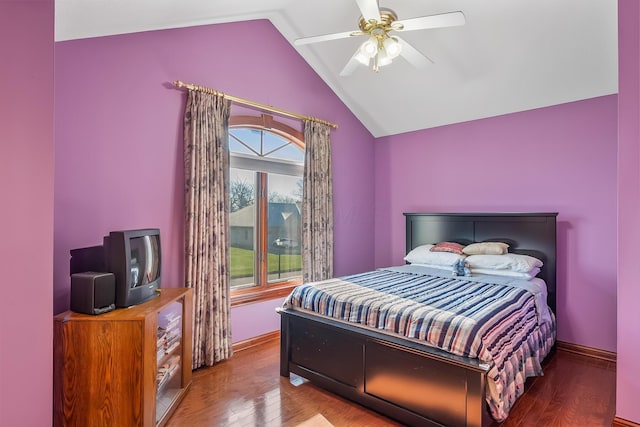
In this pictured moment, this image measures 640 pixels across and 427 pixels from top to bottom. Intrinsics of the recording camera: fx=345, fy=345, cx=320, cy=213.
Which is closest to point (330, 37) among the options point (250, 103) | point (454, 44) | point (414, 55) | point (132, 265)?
point (414, 55)

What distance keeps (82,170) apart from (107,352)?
1.31 meters

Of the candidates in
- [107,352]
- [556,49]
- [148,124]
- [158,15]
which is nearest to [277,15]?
[158,15]

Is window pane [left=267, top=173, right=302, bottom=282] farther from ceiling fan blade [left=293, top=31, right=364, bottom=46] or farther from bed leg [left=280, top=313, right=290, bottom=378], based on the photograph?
ceiling fan blade [left=293, top=31, right=364, bottom=46]

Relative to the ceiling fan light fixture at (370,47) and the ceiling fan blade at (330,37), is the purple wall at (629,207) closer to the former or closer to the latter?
the ceiling fan light fixture at (370,47)

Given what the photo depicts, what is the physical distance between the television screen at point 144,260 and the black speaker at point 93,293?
0.45 ft

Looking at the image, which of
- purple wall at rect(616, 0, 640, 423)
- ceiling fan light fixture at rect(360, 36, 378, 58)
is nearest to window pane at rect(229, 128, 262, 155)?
ceiling fan light fixture at rect(360, 36, 378, 58)

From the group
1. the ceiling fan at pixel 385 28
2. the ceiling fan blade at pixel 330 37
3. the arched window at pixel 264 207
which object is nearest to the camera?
the ceiling fan at pixel 385 28

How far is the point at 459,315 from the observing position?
7.08 ft

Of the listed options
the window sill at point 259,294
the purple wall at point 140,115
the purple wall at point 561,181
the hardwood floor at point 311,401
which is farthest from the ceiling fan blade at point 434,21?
the window sill at point 259,294

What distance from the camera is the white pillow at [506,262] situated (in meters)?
3.34

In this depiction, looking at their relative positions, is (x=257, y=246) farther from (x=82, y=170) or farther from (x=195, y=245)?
(x=82, y=170)

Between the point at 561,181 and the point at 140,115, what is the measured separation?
4087 mm

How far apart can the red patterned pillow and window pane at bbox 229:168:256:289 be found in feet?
6.95

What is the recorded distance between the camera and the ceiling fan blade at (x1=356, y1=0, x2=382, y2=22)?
2154 mm
